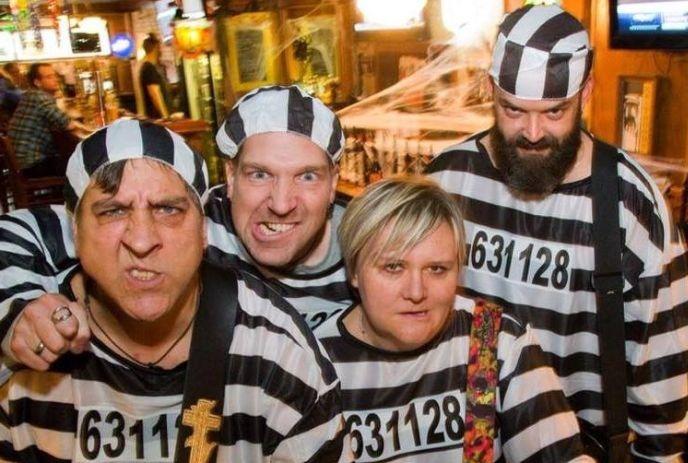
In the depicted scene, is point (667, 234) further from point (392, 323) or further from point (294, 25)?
point (294, 25)

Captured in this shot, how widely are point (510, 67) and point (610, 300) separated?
0.91 metres

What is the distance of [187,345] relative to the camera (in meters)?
1.79

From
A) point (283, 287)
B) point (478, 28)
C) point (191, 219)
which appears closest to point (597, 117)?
point (478, 28)

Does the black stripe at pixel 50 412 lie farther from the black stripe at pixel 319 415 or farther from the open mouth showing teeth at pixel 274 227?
the open mouth showing teeth at pixel 274 227

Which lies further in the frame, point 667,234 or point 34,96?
point 34,96

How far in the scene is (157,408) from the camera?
67.5 inches

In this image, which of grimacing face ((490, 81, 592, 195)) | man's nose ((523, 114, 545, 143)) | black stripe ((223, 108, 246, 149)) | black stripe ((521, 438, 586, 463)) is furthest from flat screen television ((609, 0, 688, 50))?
black stripe ((521, 438, 586, 463))

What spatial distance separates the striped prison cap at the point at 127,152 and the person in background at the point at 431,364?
22.7 inches

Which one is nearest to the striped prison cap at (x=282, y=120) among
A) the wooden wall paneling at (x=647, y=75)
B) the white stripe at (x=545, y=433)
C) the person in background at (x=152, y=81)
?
the white stripe at (x=545, y=433)

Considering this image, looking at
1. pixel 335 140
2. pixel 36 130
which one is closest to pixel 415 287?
pixel 335 140

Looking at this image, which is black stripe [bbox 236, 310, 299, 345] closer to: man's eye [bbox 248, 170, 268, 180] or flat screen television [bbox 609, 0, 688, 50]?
man's eye [bbox 248, 170, 268, 180]

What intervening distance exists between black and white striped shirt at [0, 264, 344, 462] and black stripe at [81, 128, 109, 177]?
1.54 feet

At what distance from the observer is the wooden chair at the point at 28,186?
717 cm

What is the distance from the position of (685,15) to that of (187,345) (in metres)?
4.45
